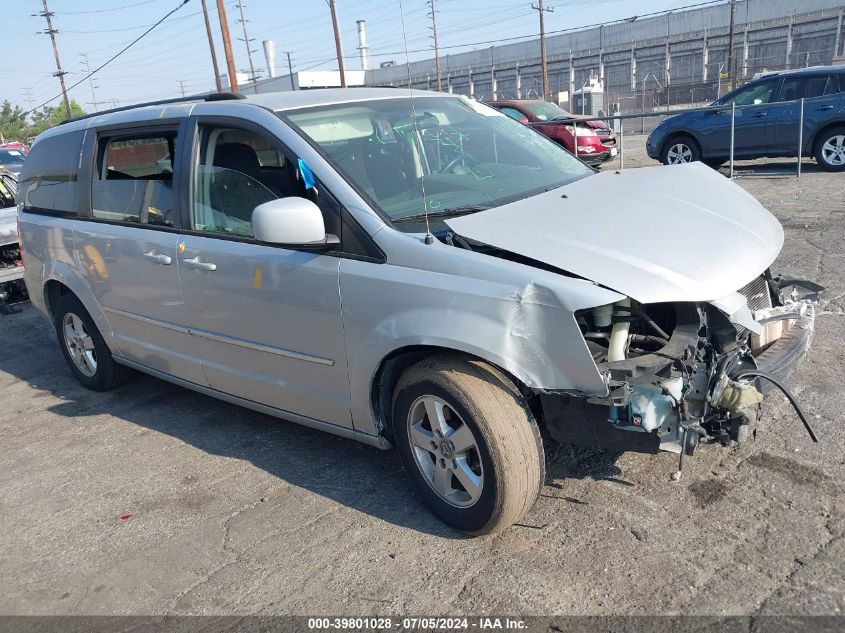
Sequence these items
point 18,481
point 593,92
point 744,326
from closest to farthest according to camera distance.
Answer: point 744,326
point 18,481
point 593,92

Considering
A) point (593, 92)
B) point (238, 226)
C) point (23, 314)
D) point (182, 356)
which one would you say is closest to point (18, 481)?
point (182, 356)

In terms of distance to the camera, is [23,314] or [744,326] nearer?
[744,326]

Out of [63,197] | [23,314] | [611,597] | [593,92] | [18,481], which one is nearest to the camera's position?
[611,597]

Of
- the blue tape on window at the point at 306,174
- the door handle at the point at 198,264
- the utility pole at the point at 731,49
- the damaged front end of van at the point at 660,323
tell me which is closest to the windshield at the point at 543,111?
the door handle at the point at 198,264

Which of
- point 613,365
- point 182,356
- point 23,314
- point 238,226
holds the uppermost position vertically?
point 238,226

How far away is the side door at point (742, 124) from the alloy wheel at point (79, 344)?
10.8 meters

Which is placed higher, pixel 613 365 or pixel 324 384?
pixel 613 365

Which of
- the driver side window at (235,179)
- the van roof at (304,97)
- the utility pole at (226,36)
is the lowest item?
the driver side window at (235,179)

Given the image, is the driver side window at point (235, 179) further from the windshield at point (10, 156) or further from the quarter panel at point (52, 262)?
the windshield at point (10, 156)

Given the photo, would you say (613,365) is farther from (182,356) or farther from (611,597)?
(182,356)

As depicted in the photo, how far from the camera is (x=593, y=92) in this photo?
31.0 meters

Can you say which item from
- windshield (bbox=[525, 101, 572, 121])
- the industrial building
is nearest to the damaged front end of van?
windshield (bbox=[525, 101, 572, 121])

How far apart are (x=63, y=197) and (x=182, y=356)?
181cm

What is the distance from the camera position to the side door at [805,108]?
11648mm
